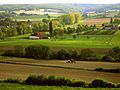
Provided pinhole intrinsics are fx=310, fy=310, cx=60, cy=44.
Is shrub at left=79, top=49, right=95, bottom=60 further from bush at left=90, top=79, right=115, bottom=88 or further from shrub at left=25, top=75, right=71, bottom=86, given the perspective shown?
bush at left=90, top=79, right=115, bottom=88

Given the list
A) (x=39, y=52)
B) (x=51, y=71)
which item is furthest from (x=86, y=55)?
(x=51, y=71)

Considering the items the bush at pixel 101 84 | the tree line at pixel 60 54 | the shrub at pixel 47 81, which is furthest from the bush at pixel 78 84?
the tree line at pixel 60 54

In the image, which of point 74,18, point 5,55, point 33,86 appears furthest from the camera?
point 74,18

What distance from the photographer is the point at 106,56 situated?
36.4m

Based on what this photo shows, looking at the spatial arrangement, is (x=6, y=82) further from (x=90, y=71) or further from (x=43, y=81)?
(x=90, y=71)

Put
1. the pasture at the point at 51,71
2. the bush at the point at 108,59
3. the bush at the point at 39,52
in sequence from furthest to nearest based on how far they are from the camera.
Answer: the bush at the point at 39,52
the bush at the point at 108,59
the pasture at the point at 51,71

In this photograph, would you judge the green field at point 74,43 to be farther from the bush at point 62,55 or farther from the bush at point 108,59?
the bush at point 108,59

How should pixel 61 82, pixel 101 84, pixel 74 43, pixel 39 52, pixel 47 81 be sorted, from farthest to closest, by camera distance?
pixel 74 43, pixel 39 52, pixel 47 81, pixel 61 82, pixel 101 84

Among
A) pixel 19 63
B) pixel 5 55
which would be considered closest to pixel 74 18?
pixel 5 55

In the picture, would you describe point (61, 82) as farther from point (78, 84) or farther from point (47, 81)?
point (78, 84)

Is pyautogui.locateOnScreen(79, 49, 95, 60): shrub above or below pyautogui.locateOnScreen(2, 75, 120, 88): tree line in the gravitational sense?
below

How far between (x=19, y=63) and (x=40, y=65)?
8.76 feet

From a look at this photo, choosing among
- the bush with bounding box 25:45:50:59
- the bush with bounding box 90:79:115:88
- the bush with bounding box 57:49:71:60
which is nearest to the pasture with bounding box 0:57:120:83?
the bush with bounding box 90:79:115:88

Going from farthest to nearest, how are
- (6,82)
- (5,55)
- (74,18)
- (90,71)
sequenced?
(74,18) → (5,55) → (90,71) → (6,82)
